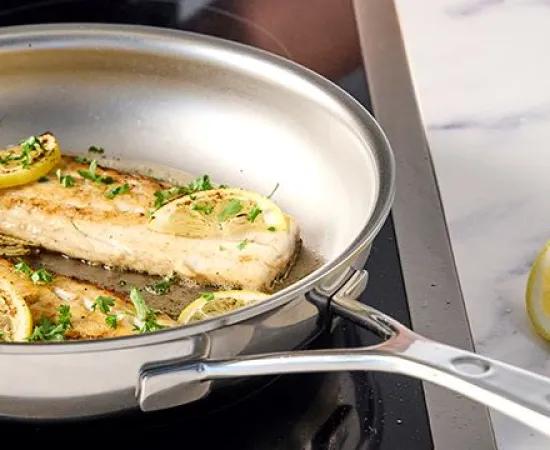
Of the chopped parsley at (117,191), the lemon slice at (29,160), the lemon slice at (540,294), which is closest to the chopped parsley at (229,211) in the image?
the chopped parsley at (117,191)

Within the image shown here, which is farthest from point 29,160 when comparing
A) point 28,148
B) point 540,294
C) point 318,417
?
point 540,294

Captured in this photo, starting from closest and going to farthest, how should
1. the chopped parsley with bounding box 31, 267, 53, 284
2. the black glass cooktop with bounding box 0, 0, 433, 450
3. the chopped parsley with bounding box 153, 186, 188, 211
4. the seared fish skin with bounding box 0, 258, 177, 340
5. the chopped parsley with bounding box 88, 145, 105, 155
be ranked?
1. the black glass cooktop with bounding box 0, 0, 433, 450
2. the seared fish skin with bounding box 0, 258, 177, 340
3. the chopped parsley with bounding box 31, 267, 53, 284
4. the chopped parsley with bounding box 153, 186, 188, 211
5. the chopped parsley with bounding box 88, 145, 105, 155

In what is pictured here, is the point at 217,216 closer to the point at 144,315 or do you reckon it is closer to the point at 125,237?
the point at 125,237

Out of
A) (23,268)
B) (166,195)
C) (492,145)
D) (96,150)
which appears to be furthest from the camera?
(492,145)

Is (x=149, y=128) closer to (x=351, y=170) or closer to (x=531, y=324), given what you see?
(x=351, y=170)

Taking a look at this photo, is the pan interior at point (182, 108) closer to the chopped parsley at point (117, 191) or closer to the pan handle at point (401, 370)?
the chopped parsley at point (117, 191)

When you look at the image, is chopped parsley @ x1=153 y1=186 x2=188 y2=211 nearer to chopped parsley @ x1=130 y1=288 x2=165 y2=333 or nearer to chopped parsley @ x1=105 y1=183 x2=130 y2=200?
chopped parsley @ x1=105 y1=183 x2=130 y2=200

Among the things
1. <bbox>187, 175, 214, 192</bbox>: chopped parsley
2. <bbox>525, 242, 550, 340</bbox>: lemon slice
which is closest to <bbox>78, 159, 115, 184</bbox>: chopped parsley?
<bbox>187, 175, 214, 192</bbox>: chopped parsley

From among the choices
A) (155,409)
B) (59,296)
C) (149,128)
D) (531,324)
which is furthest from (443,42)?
(155,409)
